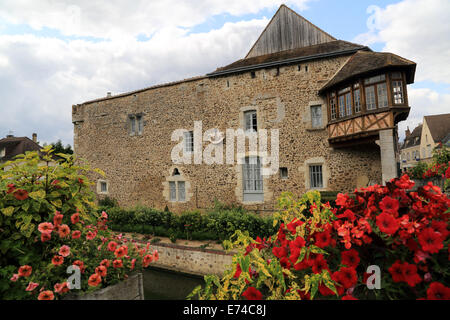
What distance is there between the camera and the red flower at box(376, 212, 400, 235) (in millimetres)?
1129

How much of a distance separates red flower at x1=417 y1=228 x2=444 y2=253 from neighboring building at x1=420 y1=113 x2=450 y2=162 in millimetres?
34935

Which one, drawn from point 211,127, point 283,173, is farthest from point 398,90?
point 211,127

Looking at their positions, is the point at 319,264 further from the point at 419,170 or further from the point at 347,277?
the point at 419,170

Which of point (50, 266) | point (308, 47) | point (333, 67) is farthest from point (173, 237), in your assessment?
point (308, 47)

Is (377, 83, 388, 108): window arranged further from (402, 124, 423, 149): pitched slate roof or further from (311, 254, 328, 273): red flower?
(402, 124, 423, 149): pitched slate roof

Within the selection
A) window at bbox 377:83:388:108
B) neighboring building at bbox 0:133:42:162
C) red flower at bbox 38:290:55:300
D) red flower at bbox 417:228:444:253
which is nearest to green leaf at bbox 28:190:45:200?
red flower at bbox 38:290:55:300

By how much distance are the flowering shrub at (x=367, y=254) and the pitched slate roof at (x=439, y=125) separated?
3504 cm

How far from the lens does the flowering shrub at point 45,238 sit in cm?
177

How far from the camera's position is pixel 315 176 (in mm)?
10320

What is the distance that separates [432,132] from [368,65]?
28447 millimetres

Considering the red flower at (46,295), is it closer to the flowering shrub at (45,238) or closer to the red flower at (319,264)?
the flowering shrub at (45,238)

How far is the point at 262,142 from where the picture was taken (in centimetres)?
1103

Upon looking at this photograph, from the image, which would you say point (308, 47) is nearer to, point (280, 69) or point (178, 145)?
point (280, 69)
